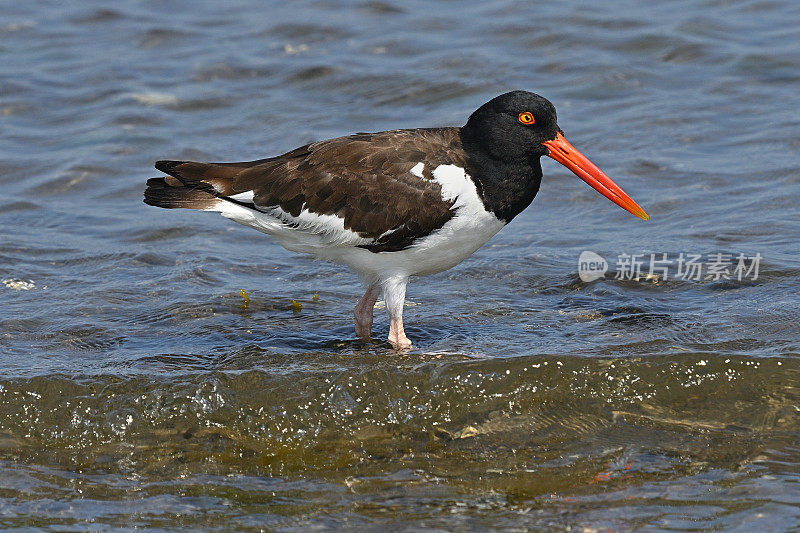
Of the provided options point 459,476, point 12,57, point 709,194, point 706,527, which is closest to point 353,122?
point 709,194

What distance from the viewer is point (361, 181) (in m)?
5.95

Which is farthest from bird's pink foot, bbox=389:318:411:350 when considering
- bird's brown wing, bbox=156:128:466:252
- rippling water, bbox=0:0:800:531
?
bird's brown wing, bbox=156:128:466:252

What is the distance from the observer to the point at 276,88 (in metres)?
11.5

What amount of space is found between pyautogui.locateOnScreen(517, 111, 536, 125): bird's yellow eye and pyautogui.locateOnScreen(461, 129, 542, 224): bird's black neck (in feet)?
0.69

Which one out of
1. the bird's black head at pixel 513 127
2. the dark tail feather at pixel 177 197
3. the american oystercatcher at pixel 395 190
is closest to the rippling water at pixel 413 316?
the american oystercatcher at pixel 395 190

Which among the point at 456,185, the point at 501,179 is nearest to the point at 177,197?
the point at 456,185

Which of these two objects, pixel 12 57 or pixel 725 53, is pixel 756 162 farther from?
pixel 12 57

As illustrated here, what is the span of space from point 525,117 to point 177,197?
2.11m

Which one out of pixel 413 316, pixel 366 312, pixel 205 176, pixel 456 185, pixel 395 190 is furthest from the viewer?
pixel 413 316

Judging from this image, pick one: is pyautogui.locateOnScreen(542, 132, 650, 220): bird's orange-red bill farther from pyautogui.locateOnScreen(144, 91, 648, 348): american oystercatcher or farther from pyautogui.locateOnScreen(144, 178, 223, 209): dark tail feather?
pyautogui.locateOnScreen(144, 178, 223, 209): dark tail feather

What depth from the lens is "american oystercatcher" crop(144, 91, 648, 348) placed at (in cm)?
580

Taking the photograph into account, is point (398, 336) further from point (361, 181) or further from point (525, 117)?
point (525, 117)

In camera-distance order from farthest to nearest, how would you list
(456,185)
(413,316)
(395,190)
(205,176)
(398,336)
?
(413,316), (205,176), (398,336), (395,190), (456,185)

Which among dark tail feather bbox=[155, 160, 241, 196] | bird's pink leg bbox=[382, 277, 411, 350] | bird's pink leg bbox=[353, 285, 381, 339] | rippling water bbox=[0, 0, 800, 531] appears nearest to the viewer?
rippling water bbox=[0, 0, 800, 531]
